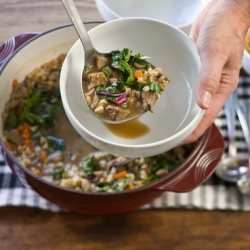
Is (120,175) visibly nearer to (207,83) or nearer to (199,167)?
(199,167)

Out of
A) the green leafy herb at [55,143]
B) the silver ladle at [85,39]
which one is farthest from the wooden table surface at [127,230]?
the silver ladle at [85,39]

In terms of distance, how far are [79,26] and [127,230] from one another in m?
0.54

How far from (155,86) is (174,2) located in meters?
0.69

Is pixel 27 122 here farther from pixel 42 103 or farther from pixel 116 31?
pixel 116 31

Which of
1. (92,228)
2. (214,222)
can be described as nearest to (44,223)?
(92,228)

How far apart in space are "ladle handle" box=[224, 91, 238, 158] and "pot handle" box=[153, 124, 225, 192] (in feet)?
0.57

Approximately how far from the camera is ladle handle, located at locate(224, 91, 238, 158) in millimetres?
1277

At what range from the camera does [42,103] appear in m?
A: 1.31

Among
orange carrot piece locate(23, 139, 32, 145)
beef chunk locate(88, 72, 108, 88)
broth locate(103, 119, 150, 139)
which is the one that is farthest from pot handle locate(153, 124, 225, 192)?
orange carrot piece locate(23, 139, 32, 145)

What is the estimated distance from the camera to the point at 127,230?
1.14 metres

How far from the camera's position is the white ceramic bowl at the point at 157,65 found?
1.07m

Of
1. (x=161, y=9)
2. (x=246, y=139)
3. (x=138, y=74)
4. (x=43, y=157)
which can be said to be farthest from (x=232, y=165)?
(x=161, y=9)

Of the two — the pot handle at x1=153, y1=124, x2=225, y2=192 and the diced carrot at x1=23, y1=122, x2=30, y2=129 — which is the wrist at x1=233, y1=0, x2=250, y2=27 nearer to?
the pot handle at x1=153, y1=124, x2=225, y2=192

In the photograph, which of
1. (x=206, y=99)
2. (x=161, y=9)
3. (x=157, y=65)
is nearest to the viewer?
(x=206, y=99)
